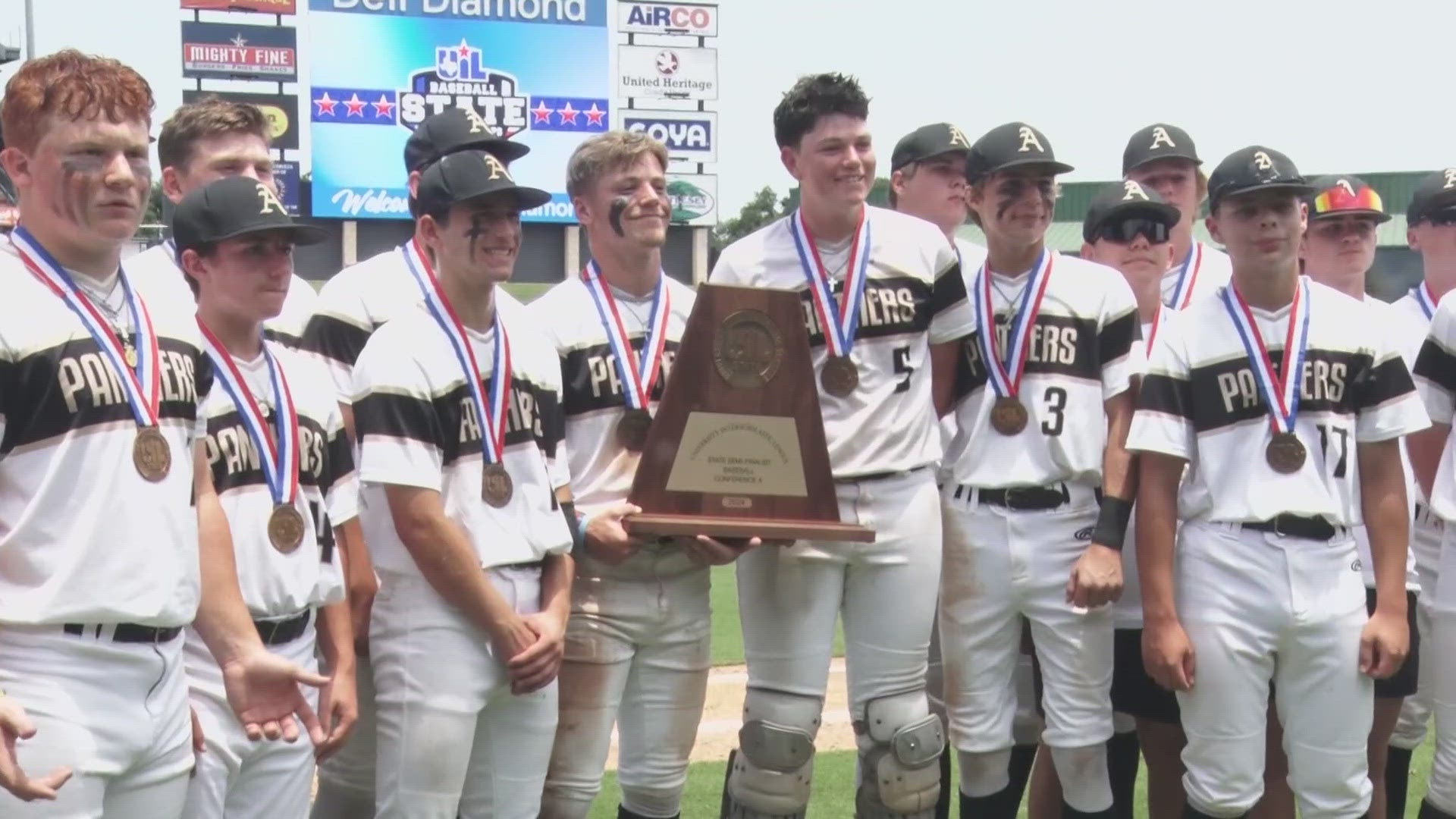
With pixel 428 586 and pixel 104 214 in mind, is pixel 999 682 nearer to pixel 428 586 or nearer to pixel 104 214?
pixel 428 586

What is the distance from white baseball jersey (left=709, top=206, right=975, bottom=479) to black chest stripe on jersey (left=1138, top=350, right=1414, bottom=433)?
2.06ft

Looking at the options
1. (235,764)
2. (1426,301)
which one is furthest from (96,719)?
(1426,301)

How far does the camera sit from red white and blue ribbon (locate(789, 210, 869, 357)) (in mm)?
4656

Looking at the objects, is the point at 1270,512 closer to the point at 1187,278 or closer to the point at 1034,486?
the point at 1034,486

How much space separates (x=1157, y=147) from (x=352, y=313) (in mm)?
2918

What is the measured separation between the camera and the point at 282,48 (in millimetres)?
33938

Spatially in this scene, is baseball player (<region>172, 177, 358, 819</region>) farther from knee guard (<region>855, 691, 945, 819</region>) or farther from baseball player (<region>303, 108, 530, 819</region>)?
knee guard (<region>855, 691, 945, 819</region>)

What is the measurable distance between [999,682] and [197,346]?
2569 millimetres

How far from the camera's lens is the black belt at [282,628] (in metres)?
3.61

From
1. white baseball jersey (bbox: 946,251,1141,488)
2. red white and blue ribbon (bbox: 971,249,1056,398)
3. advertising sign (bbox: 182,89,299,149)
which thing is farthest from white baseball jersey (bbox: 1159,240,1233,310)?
advertising sign (bbox: 182,89,299,149)

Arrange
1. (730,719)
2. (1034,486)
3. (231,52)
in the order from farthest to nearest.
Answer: (231,52) < (730,719) < (1034,486)

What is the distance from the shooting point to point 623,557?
4422 millimetres

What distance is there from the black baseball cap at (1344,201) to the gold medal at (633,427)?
231cm

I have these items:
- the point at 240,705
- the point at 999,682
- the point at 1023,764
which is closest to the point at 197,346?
the point at 240,705
